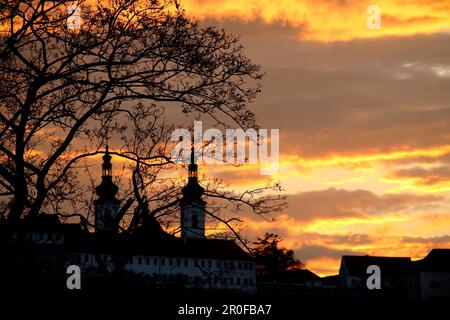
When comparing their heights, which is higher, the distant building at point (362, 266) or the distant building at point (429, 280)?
the distant building at point (362, 266)

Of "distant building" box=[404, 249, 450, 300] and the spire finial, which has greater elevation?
"distant building" box=[404, 249, 450, 300]

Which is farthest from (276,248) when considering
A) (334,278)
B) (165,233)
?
(165,233)

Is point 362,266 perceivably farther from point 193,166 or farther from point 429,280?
point 193,166

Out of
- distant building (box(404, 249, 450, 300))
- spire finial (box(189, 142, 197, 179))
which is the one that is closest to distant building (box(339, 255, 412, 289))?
distant building (box(404, 249, 450, 300))

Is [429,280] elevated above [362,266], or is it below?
below

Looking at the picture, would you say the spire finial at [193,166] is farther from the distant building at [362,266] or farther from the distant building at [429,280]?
the distant building at [362,266]

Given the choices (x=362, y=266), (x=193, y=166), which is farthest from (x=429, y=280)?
(x=193, y=166)

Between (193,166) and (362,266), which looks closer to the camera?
(193,166)

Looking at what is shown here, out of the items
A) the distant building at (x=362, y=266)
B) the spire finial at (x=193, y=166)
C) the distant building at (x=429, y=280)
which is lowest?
the spire finial at (x=193, y=166)

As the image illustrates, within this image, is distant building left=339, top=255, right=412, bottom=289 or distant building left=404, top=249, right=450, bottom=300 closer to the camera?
distant building left=404, top=249, right=450, bottom=300

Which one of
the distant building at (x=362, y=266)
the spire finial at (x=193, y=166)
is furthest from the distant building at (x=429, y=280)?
the spire finial at (x=193, y=166)

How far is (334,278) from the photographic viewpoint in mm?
184375

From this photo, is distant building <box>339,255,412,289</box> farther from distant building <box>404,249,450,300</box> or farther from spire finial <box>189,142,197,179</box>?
spire finial <box>189,142,197,179</box>
